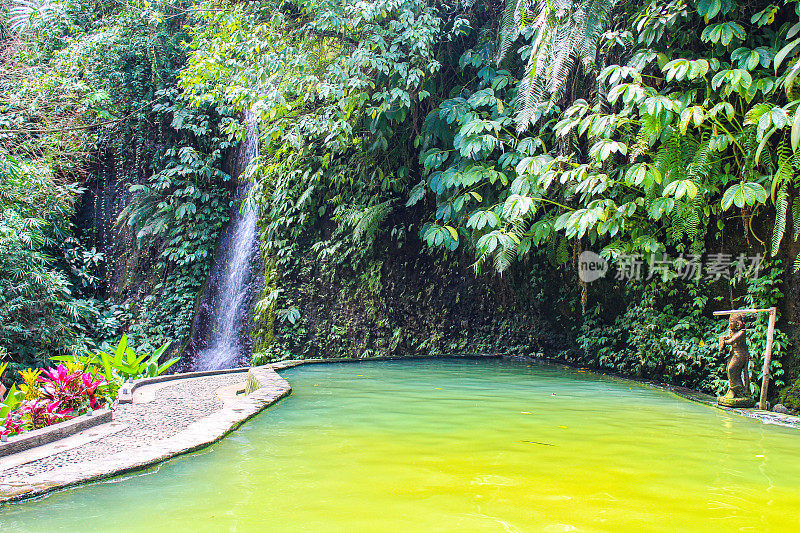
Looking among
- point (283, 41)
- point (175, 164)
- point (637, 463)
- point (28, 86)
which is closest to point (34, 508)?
point (637, 463)

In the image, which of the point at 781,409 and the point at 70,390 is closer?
the point at 70,390

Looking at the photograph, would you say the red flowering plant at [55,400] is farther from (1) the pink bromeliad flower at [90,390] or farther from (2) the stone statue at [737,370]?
(2) the stone statue at [737,370]

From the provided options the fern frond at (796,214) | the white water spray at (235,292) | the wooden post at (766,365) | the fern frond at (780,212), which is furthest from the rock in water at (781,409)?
the white water spray at (235,292)

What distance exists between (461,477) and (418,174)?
807 cm

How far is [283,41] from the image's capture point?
936cm

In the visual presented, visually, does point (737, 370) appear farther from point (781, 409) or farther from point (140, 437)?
point (140, 437)

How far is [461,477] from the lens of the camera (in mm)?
2775

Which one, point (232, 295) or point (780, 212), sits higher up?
point (780, 212)

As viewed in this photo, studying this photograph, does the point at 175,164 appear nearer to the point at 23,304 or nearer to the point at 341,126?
the point at 23,304

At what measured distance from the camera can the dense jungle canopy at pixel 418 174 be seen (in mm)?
5664

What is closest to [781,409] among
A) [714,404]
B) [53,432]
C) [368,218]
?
[714,404]

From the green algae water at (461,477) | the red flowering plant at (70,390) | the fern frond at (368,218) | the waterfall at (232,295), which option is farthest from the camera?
the waterfall at (232,295)

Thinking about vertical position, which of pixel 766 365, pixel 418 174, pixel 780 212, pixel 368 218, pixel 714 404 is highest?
pixel 418 174

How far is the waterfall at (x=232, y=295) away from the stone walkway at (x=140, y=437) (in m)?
5.46
